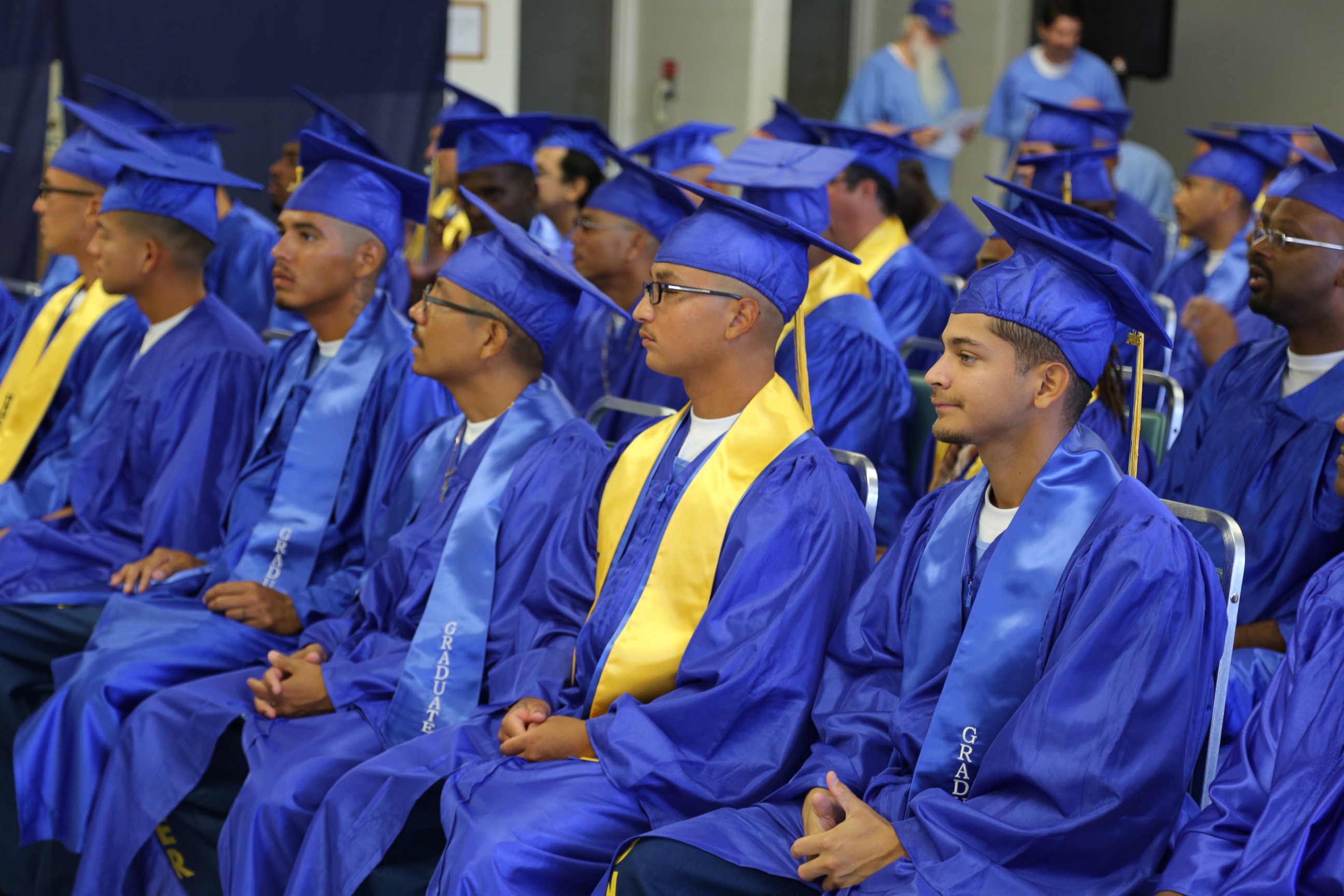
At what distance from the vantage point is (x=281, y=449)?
3.66m

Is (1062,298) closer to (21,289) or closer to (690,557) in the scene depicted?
(690,557)

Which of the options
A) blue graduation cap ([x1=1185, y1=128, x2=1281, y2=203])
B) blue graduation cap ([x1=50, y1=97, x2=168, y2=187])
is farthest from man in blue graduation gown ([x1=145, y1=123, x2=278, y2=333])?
blue graduation cap ([x1=1185, y1=128, x2=1281, y2=203])

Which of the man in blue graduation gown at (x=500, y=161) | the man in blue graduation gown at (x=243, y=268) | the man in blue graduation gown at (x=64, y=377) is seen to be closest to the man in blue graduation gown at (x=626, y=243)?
the man in blue graduation gown at (x=500, y=161)

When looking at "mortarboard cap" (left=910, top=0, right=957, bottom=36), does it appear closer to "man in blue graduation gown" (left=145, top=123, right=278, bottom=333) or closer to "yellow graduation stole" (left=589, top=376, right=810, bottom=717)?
"man in blue graduation gown" (left=145, top=123, right=278, bottom=333)

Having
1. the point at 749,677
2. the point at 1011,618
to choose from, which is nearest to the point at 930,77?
the point at 749,677

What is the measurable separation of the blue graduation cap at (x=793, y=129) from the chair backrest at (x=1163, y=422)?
8.38 ft

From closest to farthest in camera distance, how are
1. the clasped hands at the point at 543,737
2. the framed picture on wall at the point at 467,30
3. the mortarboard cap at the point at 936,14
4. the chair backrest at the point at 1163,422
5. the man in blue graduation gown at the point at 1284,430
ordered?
the clasped hands at the point at 543,737
the man in blue graduation gown at the point at 1284,430
the chair backrest at the point at 1163,422
the framed picture on wall at the point at 467,30
the mortarboard cap at the point at 936,14

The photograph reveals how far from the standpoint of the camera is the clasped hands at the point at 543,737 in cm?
246

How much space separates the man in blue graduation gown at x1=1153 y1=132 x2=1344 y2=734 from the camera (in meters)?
2.94

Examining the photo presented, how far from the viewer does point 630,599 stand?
259cm

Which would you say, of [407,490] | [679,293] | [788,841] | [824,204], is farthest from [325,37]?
[788,841]

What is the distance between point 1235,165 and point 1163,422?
3.16 meters

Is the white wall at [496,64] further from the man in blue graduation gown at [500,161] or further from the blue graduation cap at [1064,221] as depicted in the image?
the blue graduation cap at [1064,221]

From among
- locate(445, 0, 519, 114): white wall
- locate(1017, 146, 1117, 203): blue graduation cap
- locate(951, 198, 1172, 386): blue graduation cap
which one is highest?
locate(445, 0, 519, 114): white wall
